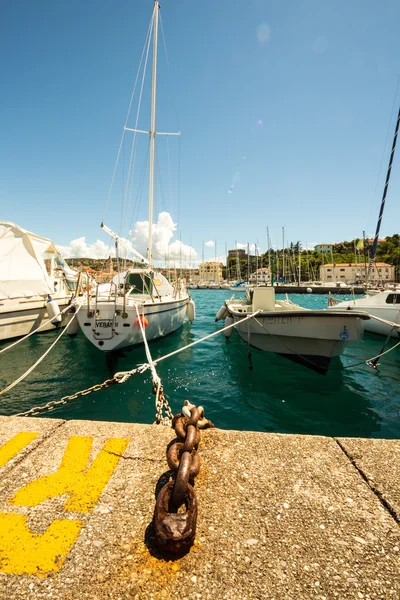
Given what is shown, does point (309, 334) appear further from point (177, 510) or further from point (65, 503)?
point (65, 503)

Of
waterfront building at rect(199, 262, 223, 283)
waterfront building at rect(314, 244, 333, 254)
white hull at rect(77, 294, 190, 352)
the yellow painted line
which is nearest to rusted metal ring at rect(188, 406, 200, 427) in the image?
the yellow painted line

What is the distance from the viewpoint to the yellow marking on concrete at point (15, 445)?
7.61 ft

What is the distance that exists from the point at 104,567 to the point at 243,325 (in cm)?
943

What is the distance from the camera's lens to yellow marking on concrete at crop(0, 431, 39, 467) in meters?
2.32

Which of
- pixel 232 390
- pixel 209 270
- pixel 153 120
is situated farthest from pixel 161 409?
pixel 209 270

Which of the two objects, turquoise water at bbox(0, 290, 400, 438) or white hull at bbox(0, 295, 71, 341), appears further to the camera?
white hull at bbox(0, 295, 71, 341)

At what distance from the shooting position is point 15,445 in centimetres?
248

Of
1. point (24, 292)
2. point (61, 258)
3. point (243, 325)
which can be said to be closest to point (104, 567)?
point (243, 325)

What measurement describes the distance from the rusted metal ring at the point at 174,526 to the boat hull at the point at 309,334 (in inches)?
227

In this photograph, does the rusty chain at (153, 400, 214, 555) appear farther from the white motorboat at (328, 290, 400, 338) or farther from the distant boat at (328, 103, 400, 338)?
the white motorboat at (328, 290, 400, 338)

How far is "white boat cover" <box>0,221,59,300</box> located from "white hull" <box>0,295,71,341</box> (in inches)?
21.9

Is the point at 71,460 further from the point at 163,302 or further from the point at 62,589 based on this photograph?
the point at 163,302

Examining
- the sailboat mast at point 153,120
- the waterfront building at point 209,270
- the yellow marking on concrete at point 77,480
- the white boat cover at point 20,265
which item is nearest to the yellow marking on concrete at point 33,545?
the yellow marking on concrete at point 77,480

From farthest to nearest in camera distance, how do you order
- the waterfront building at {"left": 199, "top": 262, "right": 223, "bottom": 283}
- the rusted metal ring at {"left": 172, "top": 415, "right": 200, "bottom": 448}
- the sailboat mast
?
the waterfront building at {"left": 199, "top": 262, "right": 223, "bottom": 283} → the sailboat mast → the rusted metal ring at {"left": 172, "top": 415, "right": 200, "bottom": 448}
